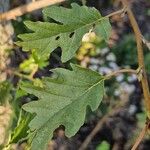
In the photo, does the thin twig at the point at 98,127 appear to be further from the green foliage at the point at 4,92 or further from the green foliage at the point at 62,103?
the green foliage at the point at 62,103

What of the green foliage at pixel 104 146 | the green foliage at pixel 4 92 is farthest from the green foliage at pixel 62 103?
the green foliage at pixel 104 146

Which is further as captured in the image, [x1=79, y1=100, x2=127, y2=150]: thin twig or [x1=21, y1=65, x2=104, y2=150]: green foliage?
[x1=79, y1=100, x2=127, y2=150]: thin twig

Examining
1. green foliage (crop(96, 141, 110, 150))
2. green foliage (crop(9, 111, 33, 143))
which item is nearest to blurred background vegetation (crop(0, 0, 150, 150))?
green foliage (crop(96, 141, 110, 150))

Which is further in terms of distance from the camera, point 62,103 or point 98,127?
point 98,127

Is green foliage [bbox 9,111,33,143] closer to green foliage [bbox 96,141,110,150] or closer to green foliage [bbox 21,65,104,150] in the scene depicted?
green foliage [bbox 21,65,104,150]

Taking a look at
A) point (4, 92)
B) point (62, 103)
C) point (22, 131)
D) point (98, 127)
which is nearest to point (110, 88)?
point (98, 127)

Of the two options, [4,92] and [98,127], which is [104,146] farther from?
[4,92]
